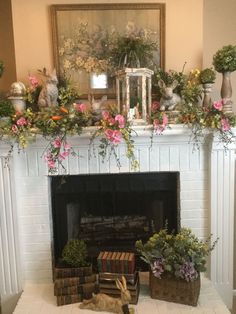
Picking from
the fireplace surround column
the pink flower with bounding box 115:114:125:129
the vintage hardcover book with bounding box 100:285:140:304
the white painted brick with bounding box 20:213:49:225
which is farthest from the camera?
the white painted brick with bounding box 20:213:49:225

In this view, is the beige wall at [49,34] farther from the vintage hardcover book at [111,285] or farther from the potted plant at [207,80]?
the vintage hardcover book at [111,285]

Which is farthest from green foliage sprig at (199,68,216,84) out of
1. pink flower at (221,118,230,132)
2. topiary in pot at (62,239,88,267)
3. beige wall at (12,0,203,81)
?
topiary in pot at (62,239,88,267)

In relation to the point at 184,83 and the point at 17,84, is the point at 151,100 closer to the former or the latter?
the point at 184,83

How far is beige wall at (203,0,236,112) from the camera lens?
2480mm

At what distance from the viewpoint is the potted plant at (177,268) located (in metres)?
2.14

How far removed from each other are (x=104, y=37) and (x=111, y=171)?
929mm

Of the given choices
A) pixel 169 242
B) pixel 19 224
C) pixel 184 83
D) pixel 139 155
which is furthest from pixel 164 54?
pixel 19 224

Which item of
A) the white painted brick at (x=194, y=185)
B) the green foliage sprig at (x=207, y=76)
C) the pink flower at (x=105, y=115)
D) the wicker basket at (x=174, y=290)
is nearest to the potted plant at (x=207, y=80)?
the green foliage sprig at (x=207, y=76)

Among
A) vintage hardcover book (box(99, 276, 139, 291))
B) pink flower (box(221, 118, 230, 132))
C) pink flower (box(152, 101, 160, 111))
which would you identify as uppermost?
pink flower (box(152, 101, 160, 111))

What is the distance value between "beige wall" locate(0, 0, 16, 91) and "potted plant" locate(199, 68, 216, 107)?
1330mm

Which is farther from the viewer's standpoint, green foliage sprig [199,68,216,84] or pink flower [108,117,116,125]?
green foliage sprig [199,68,216,84]

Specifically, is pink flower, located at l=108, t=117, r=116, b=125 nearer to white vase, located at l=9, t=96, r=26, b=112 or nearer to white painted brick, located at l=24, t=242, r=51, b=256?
white vase, located at l=9, t=96, r=26, b=112

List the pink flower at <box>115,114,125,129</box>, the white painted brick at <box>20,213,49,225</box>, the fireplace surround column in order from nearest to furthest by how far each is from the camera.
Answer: the pink flower at <box>115,114,125,129</box>
the fireplace surround column
the white painted brick at <box>20,213,49,225</box>

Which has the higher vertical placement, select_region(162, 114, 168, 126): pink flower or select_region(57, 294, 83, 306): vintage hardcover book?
select_region(162, 114, 168, 126): pink flower
